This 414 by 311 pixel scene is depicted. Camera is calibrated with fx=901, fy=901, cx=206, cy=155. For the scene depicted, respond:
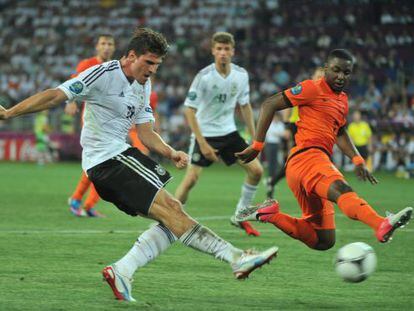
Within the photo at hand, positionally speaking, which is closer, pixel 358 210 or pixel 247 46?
pixel 358 210

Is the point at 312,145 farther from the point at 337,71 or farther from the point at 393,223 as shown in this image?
the point at 393,223

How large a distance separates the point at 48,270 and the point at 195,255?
1795mm

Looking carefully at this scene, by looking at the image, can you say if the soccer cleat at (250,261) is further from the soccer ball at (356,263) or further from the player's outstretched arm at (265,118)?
the player's outstretched arm at (265,118)

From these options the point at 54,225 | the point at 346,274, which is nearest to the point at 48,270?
the point at 346,274

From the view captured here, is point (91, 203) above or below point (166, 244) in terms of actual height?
below

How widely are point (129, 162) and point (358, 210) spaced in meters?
1.85

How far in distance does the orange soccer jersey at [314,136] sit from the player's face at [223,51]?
3572mm

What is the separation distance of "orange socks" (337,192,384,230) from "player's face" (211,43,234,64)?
4.65 m

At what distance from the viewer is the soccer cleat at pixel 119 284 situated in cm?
654

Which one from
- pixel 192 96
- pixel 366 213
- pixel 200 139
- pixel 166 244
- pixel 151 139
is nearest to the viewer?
pixel 166 244

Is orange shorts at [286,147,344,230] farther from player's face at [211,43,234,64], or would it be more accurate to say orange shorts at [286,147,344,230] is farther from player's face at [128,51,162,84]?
player's face at [211,43,234,64]

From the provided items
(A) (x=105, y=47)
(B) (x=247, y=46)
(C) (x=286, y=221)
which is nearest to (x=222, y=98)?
(A) (x=105, y=47)

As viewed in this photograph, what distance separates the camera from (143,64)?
6.71m

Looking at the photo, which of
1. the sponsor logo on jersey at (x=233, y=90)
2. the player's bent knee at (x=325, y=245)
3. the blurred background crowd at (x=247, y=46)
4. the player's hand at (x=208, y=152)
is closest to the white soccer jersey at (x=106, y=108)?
the player's bent knee at (x=325, y=245)
